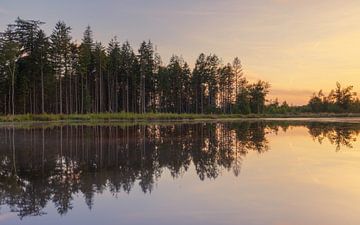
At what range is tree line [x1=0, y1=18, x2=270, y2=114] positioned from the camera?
5869 centimetres

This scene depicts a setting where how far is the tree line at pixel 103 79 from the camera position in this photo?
193ft

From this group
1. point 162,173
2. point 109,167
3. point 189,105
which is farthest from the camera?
point 189,105

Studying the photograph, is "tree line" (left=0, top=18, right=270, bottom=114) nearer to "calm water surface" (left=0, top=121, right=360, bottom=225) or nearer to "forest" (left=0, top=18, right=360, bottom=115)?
"forest" (left=0, top=18, right=360, bottom=115)

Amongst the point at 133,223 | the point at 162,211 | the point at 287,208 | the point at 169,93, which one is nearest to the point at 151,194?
the point at 162,211

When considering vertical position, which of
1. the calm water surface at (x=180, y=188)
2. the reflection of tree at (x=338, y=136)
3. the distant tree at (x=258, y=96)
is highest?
the distant tree at (x=258, y=96)

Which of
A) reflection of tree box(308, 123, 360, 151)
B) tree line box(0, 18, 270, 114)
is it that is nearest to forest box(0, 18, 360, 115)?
tree line box(0, 18, 270, 114)

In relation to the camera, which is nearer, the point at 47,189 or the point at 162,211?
the point at 162,211

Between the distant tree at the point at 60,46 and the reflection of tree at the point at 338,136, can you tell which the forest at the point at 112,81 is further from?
the reflection of tree at the point at 338,136

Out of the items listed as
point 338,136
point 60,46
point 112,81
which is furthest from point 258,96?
point 338,136

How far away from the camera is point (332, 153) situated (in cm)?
1694

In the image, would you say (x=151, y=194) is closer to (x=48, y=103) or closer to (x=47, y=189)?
(x=47, y=189)

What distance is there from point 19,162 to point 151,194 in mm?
Result: 7209

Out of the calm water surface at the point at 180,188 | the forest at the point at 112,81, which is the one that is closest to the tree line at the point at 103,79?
the forest at the point at 112,81

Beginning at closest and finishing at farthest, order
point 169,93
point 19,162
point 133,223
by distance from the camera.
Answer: point 133,223 < point 19,162 < point 169,93
